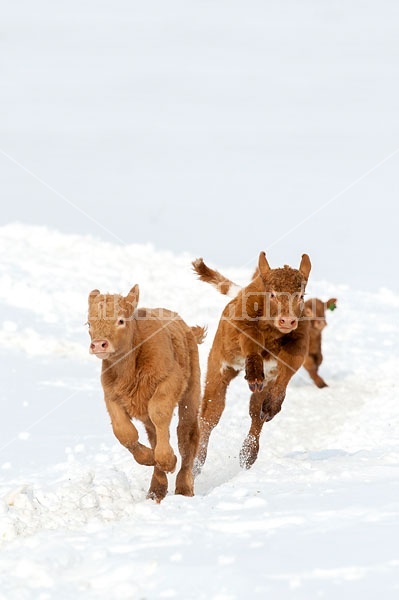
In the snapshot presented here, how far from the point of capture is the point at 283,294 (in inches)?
352

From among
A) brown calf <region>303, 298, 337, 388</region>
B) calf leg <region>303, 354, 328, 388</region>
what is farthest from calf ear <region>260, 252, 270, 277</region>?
calf leg <region>303, 354, 328, 388</region>

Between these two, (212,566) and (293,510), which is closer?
(212,566)

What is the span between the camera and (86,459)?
981 centimetres

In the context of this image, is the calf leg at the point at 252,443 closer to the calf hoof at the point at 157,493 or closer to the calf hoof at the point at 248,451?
the calf hoof at the point at 248,451

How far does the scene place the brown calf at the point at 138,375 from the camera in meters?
7.50

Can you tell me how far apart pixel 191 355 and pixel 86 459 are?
204 centimetres

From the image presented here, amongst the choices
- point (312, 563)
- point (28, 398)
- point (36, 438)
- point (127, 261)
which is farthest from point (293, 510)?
point (127, 261)

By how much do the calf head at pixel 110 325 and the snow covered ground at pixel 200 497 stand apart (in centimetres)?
120

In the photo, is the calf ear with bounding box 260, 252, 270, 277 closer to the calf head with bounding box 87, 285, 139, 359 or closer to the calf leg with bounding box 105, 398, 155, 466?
Result: the calf head with bounding box 87, 285, 139, 359

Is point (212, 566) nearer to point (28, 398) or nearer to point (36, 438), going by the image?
point (36, 438)

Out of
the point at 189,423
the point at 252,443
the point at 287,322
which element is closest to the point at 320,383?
the point at 252,443

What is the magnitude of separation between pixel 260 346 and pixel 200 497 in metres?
2.76

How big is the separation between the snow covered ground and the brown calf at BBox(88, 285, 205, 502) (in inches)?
17.3

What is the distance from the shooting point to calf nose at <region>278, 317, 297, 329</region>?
8719mm
